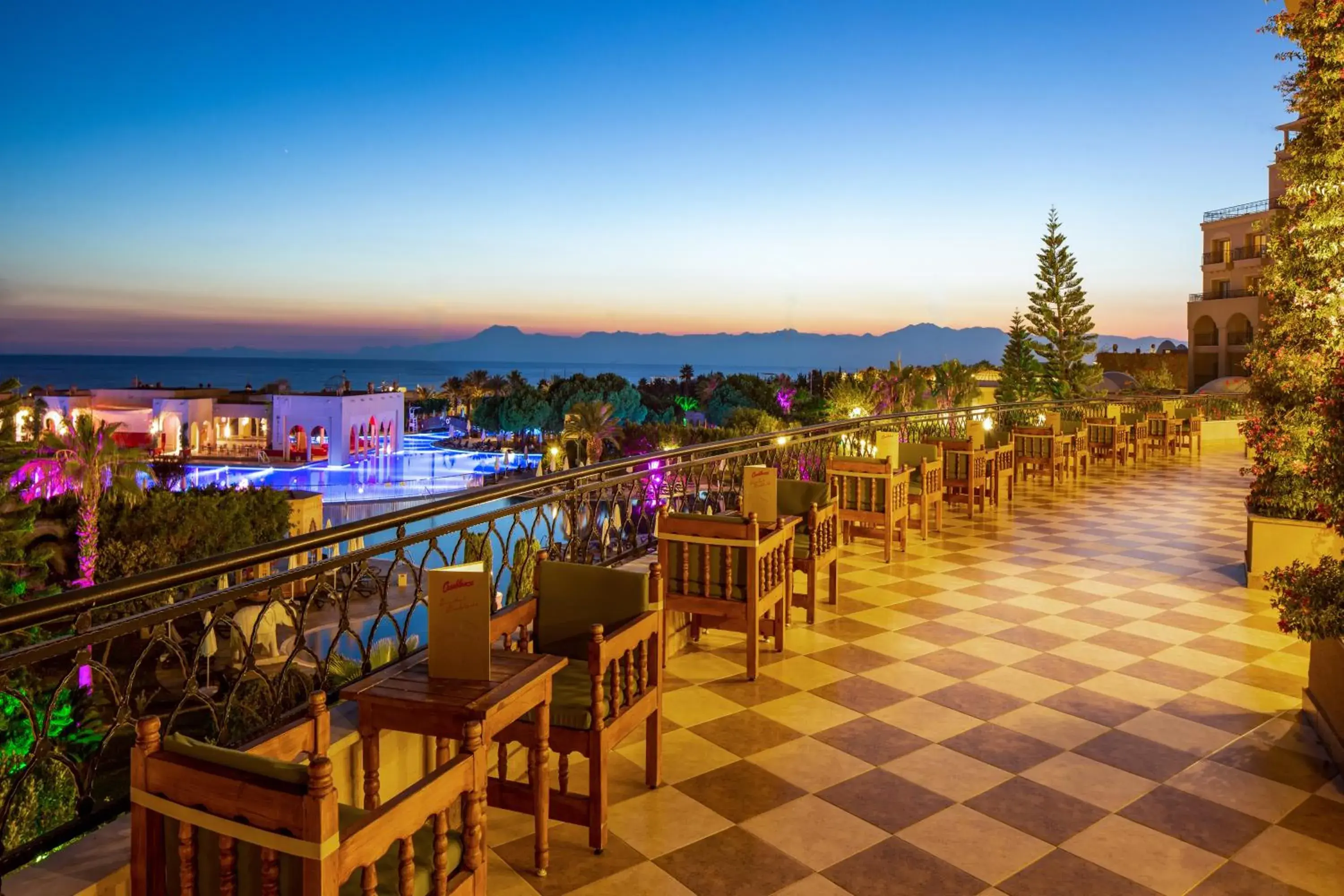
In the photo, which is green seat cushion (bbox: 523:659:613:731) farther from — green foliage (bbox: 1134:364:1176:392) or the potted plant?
green foliage (bbox: 1134:364:1176:392)

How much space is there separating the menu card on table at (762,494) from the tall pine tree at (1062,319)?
3231 cm

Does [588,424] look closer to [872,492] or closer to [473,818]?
[872,492]

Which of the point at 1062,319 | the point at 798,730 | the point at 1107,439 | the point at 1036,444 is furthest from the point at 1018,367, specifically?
the point at 798,730

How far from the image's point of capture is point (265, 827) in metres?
1.34

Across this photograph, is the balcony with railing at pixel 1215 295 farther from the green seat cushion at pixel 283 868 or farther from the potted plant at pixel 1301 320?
the green seat cushion at pixel 283 868

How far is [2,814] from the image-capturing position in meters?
1.75

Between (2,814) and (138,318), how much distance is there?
11550 cm

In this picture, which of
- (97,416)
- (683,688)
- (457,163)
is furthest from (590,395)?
(683,688)

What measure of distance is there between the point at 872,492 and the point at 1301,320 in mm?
3131

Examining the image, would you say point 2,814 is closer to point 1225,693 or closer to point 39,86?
point 1225,693

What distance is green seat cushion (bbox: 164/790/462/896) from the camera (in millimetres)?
1352

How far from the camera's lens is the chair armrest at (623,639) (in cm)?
263

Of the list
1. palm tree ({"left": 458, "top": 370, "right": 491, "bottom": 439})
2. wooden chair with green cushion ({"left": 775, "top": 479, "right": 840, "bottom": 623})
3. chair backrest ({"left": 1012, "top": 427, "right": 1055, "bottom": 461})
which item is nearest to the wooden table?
wooden chair with green cushion ({"left": 775, "top": 479, "right": 840, "bottom": 623})

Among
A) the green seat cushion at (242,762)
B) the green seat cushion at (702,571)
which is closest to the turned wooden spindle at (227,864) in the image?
the green seat cushion at (242,762)
